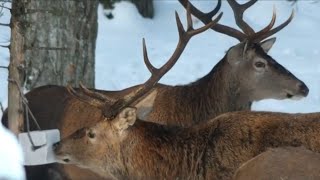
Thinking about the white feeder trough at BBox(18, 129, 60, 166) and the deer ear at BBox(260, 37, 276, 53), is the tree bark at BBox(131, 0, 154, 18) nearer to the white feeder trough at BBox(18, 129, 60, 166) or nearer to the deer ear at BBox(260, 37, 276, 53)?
the deer ear at BBox(260, 37, 276, 53)

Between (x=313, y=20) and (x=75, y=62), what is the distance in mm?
11464

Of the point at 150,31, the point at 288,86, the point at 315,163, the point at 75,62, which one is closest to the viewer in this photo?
the point at 315,163

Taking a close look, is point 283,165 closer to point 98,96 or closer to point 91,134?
point 91,134

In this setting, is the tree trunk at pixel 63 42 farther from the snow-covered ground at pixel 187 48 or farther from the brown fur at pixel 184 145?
the brown fur at pixel 184 145

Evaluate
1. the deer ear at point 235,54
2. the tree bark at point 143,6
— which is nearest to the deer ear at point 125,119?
the deer ear at point 235,54

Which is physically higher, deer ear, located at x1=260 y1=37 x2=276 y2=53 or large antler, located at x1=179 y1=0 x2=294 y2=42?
large antler, located at x1=179 y1=0 x2=294 y2=42

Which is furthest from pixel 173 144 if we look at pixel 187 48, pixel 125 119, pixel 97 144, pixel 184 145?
pixel 187 48

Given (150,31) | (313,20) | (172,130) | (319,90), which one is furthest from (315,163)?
(313,20)

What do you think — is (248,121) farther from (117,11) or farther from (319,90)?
(117,11)

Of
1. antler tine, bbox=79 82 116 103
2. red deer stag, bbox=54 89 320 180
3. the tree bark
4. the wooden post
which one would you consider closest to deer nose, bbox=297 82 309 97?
red deer stag, bbox=54 89 320 180

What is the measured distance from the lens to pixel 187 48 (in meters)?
18.9

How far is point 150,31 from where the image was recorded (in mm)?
20203

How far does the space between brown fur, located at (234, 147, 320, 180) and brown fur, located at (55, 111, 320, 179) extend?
0.25m

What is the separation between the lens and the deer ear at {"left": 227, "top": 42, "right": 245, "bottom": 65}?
10117 millimetres
